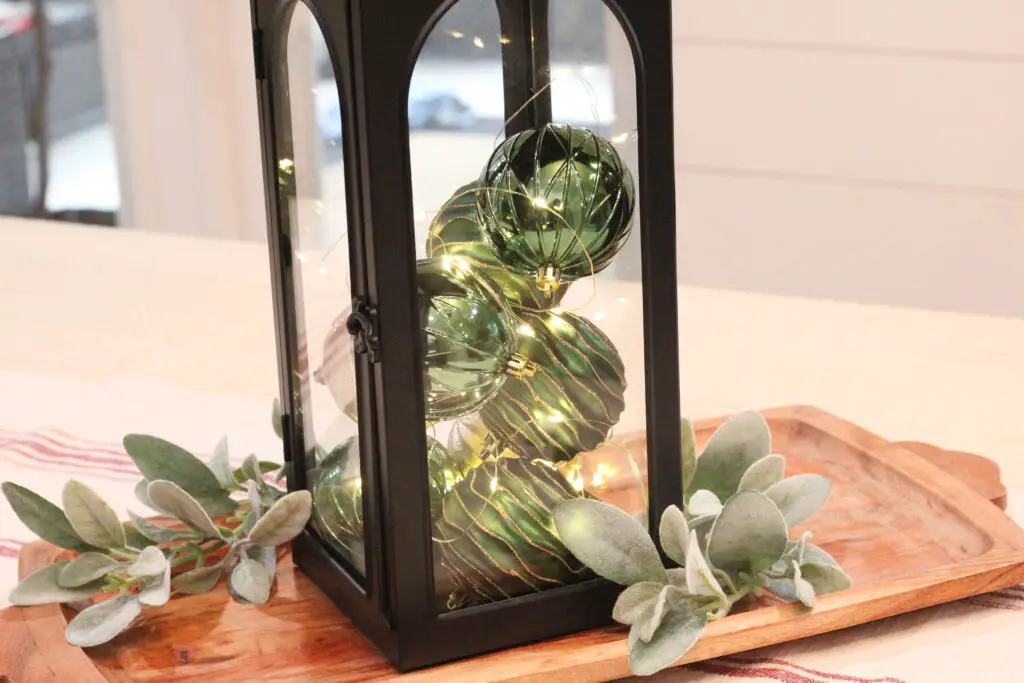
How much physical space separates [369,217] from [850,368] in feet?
1.92

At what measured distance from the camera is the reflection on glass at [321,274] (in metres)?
0.55

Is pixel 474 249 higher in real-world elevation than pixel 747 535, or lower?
higher

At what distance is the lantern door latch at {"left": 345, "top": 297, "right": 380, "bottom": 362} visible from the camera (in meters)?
0.53

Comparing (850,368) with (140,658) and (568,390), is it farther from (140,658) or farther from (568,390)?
(140,658)

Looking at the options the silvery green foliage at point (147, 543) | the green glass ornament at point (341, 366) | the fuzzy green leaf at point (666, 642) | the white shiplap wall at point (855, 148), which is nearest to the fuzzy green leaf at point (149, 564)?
the silvery green foliage at point (147, 543)

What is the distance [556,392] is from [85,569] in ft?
0.75

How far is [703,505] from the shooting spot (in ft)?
2.02

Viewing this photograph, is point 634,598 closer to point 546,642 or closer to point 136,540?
point 546,642

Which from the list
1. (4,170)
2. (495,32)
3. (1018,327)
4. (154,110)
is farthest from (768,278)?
(495,32)

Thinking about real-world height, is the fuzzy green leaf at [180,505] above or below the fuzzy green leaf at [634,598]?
above

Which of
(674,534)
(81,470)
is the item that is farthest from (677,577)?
(81,470)

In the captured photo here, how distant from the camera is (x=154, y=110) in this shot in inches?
86.1

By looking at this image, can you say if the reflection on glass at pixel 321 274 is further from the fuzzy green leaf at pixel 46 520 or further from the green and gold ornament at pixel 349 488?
the fuzzy green leaf at pixel 46 520

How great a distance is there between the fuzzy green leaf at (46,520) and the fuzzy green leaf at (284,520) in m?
0.08
